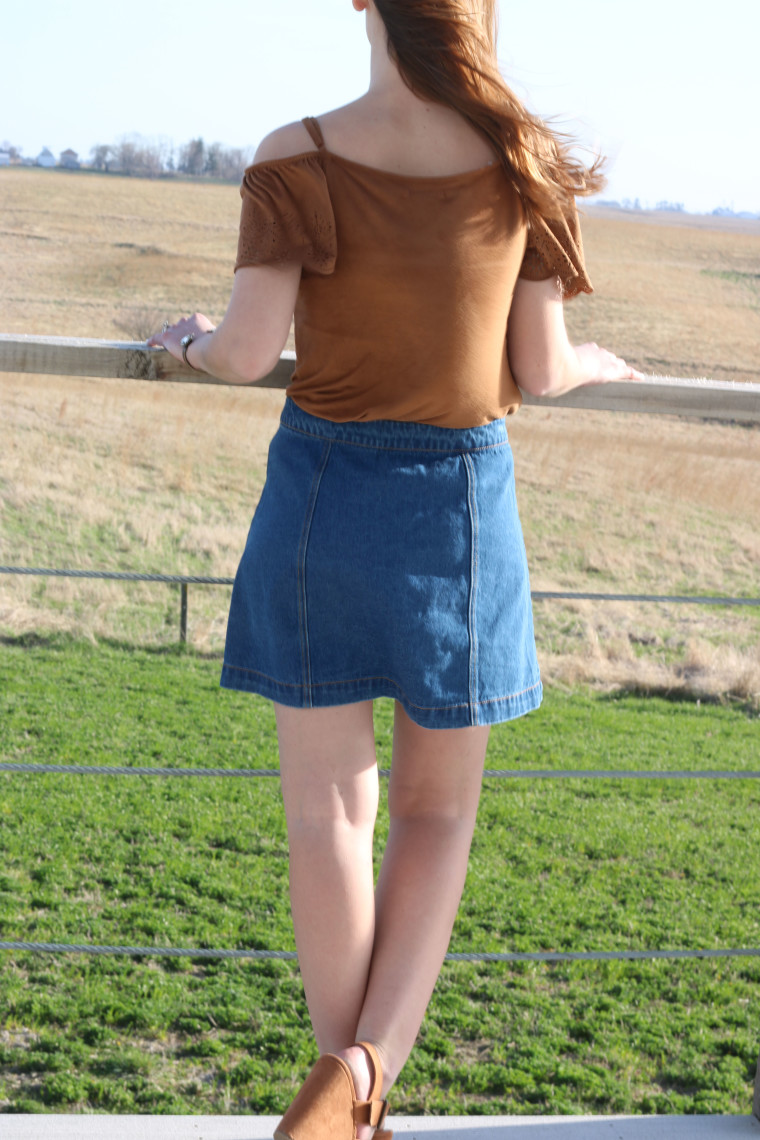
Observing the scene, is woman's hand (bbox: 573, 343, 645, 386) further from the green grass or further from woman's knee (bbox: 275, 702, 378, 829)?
the green grass

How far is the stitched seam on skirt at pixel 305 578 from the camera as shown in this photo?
1.05 m

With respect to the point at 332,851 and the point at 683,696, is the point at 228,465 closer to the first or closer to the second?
the point at 683,696

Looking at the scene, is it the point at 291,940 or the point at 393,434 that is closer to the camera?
the point at 393,434

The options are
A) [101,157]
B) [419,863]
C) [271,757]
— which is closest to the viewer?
[419,863]

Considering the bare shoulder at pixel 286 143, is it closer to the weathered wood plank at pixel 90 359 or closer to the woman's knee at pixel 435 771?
the weathered wood plank at pixel 90 359

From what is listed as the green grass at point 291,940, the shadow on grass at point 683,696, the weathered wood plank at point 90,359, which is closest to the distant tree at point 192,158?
the shadow on grass at point 683,696

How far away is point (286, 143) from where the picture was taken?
980 mm

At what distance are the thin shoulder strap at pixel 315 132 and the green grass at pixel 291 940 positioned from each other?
1.64 meters

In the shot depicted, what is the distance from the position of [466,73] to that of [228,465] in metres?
26.5

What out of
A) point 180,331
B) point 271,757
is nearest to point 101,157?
point 271,757

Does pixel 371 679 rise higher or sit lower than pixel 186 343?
lower

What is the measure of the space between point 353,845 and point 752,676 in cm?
1557

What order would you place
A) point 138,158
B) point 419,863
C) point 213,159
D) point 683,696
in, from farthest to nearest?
point 213,159
point 138,158
point 683,696
point 419,863

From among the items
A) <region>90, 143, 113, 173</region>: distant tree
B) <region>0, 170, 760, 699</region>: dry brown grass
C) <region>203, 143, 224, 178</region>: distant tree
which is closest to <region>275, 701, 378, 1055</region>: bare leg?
<region>0, 170, 760, 699</region>: dry brown grass
